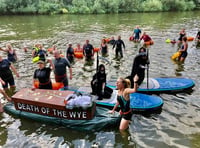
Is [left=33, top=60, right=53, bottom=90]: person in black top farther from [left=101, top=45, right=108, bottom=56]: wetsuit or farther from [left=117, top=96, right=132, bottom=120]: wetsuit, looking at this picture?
[left=101, top=45, right=108, bottom=56]: wetsuit

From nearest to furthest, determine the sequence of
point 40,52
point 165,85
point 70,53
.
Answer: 1. point 165,85
2. point 40,52
3. point 70,53

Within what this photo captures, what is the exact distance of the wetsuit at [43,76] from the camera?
796 centimetres

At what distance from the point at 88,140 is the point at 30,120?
2.41 m

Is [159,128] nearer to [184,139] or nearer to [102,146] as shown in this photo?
[184,139]

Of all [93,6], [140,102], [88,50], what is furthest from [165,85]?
[93,6]

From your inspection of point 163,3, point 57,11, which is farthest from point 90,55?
point 163,3

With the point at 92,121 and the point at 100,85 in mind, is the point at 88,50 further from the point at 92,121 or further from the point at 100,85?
the point at 92,121

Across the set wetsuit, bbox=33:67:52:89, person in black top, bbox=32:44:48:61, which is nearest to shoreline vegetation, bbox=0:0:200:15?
person in black top, bbox=32:44:48:61

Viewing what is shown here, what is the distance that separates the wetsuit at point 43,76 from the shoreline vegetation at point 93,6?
147ft

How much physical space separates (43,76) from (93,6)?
46.5m

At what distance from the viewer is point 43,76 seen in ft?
26.3

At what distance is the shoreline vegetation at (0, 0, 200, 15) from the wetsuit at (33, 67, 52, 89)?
44.7 meters

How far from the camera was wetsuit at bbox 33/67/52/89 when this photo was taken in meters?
7.96

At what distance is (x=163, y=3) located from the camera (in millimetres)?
54844
